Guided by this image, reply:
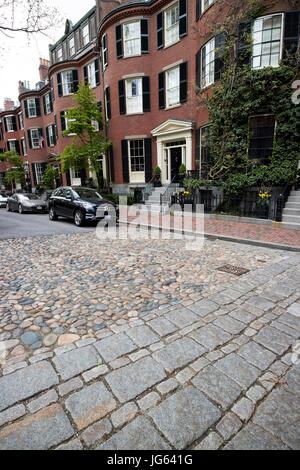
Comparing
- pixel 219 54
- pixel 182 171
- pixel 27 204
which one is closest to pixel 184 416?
pixel 182 171

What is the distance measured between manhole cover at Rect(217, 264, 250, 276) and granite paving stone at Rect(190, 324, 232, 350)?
2027mm

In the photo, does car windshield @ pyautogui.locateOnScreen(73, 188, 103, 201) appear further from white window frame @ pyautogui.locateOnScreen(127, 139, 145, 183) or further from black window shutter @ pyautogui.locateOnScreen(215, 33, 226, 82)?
black window shutter @ pyautogui.locateOnScreen(215, 33, 226, 82)

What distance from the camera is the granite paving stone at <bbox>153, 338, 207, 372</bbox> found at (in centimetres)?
236

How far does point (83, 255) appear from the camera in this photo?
5.97 meters

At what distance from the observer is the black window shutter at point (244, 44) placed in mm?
10688

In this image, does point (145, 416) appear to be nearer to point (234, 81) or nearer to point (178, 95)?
point (234, 81)

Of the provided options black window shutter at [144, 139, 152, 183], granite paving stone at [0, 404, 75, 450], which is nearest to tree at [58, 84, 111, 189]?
black window shutter at [144, 139, 152, 183]

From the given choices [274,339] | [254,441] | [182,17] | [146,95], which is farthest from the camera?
[146,95]

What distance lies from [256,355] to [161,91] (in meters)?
17.2

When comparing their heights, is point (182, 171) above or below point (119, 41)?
below

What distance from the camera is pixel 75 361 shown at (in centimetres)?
238

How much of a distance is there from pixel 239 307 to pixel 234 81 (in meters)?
11.5

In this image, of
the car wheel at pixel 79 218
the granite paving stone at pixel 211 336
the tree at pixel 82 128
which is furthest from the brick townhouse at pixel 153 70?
the granite paving stone at pixel 211 336

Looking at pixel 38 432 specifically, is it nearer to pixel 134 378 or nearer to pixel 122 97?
pixel 134 378
